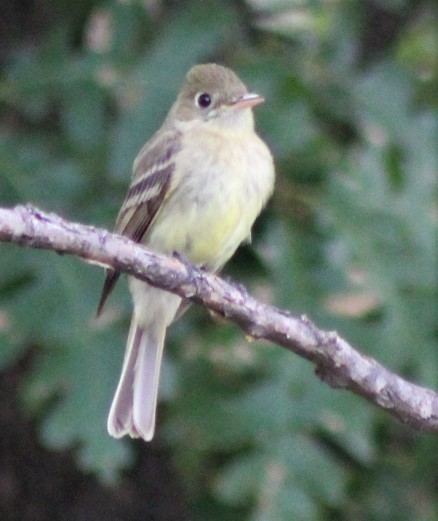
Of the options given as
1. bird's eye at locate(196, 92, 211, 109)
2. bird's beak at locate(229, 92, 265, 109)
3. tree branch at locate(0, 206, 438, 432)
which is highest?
bird's eye at locate(196, 92, 211, 109)

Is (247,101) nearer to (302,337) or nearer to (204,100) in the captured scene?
(204,100)

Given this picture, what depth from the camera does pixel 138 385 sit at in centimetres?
433

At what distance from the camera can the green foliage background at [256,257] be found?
4.60 meters

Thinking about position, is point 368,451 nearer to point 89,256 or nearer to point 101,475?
point 101,475

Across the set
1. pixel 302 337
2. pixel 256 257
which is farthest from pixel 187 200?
pixel 302 337

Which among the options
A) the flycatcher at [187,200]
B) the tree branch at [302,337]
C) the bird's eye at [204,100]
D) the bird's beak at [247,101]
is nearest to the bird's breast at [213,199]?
the flycatcher at [187,200]

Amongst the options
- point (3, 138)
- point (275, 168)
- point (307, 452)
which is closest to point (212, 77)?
point (275, 168)

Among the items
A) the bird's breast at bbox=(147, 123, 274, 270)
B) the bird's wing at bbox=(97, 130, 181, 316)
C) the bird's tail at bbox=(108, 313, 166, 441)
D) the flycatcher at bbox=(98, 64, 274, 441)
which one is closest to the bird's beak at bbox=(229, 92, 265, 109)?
the flycatcher at bbox=(98, 64, 274, 441)

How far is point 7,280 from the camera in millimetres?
4648

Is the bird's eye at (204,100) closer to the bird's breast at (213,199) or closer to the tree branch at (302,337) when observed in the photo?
the bird's breast at (213,199)

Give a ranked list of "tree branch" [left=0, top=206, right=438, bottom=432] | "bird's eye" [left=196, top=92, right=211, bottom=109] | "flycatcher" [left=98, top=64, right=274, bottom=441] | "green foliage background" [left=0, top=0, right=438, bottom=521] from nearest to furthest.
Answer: "tree branch" [left=0, top=206, right=438, bottom=432] < "flycatcher" [left=98, top=64, right=274, bottom=441] < "green foliage background" [left=0, top=0, right=438, bottom=521] < "bird's eye" [left=196, top=92, right=211, bottom=109]

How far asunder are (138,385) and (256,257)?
0.88m

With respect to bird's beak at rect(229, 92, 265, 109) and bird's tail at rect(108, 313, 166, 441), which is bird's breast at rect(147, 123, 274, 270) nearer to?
bird's beak at rect(229, 92, 265, 109)

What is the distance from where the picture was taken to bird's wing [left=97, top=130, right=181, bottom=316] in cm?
439
